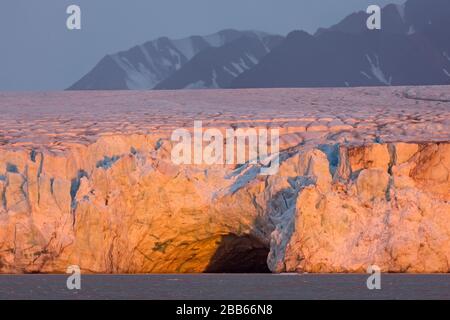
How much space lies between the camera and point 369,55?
8438cm

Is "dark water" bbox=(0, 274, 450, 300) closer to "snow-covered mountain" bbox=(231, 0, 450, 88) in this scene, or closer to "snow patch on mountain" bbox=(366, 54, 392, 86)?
"snow-covered mountain" bbox=(231, 0, 450, 88)

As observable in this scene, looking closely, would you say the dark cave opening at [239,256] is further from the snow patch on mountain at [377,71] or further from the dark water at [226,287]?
the snow patch on mountain at [377,71]

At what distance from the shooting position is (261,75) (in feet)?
271

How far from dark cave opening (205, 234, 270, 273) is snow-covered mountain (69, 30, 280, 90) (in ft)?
177

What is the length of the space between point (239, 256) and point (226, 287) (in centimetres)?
437

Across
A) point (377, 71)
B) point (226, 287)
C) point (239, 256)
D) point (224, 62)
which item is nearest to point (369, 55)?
point (377, 71)

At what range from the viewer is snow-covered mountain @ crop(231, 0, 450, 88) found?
82.1 meters

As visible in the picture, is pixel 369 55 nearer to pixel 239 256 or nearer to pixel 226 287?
pixel 239 256

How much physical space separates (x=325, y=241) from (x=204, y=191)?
8.59ft

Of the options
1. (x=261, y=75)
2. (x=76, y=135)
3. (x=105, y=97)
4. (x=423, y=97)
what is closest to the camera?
(x=76, y=135)

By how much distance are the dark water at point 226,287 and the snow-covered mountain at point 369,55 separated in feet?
197

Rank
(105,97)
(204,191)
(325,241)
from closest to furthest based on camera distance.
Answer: (325,241)
(204,191)
(105,97)

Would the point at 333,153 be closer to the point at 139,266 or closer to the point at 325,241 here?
the point at 325,241
